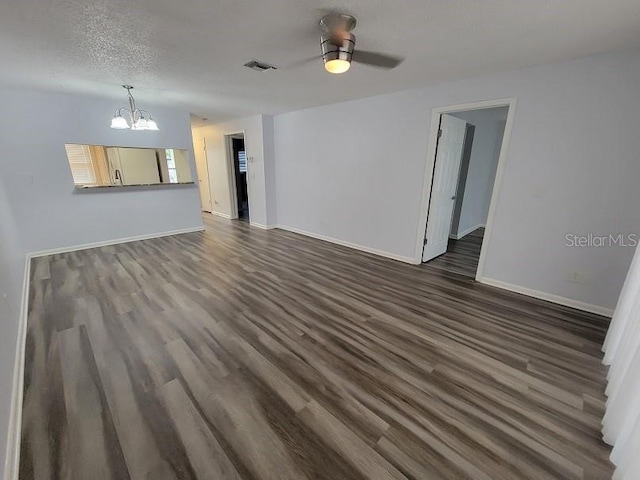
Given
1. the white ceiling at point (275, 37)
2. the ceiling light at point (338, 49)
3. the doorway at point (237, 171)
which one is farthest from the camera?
the doorway at point (237, 171)

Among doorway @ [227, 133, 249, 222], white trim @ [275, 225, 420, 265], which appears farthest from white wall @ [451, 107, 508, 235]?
doorway @ [227, 133, 249, 222]

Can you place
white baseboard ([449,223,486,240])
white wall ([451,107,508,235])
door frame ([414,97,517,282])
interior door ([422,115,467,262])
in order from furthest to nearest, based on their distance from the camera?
white baseboard ([449,223,486,240])
white wall ([451,107,508,235])
interior door ([422,115,467,262])
door frame ([414,97,517,282])

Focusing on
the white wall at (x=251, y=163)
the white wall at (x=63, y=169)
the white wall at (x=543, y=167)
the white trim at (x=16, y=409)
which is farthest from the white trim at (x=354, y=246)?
the white trim at (x=16, y=409)

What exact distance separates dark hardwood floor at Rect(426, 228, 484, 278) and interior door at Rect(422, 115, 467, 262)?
0.56 ft

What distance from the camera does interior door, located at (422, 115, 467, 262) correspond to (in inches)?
141

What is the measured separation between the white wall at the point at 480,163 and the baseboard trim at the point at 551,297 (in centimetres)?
237

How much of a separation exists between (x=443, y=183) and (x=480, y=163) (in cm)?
250

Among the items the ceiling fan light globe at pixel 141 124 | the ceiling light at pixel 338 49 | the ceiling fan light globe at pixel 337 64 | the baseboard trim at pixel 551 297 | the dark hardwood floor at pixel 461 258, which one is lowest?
the dark hardwood floor at pixel 461 258

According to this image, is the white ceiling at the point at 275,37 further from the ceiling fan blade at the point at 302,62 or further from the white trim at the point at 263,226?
the white trim at the point at 263,226

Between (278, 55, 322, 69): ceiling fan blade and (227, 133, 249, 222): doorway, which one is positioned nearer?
(278, 55, 322, 69): ceiling fan blade

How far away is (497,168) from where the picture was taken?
299cm

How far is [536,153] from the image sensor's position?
2752mm

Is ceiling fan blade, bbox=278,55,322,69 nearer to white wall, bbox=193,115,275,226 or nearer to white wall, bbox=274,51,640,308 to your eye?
white wall, bbox=274,51,640,308

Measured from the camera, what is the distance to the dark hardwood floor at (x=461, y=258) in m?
3.79
